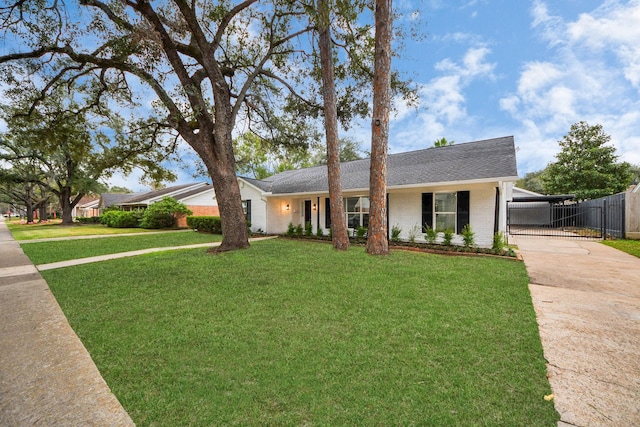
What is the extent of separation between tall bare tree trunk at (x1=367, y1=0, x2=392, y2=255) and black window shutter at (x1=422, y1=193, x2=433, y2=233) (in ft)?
11.0

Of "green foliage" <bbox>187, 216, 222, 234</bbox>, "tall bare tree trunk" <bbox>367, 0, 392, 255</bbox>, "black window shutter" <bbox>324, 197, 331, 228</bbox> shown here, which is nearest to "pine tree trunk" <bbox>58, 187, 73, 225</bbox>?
"green foliage" <bbox>187, 216, 222, 234</bbox>

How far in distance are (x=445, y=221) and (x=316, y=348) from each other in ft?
29.5

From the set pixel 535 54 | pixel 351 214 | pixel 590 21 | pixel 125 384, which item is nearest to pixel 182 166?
pixel 351 214

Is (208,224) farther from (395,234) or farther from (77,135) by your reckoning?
(395,234)

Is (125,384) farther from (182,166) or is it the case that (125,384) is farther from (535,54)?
(535,54)

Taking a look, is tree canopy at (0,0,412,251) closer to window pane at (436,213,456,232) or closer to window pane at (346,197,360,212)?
window pane at (346,197,360,212)

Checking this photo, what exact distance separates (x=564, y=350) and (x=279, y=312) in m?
3.26

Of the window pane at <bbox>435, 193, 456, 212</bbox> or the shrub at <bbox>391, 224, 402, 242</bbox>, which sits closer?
the window pane at <bbox>435, 193, 456, 212</bbox>

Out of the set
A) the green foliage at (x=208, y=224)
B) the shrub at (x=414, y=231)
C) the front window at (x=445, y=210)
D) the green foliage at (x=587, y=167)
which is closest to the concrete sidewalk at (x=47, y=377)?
the shrub at (x=414, y=231)

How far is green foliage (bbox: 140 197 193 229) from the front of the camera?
779 inches

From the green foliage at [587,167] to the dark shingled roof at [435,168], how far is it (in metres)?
15.2

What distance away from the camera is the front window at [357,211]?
485 inches

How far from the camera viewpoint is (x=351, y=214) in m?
12.8

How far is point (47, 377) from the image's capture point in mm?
2332
